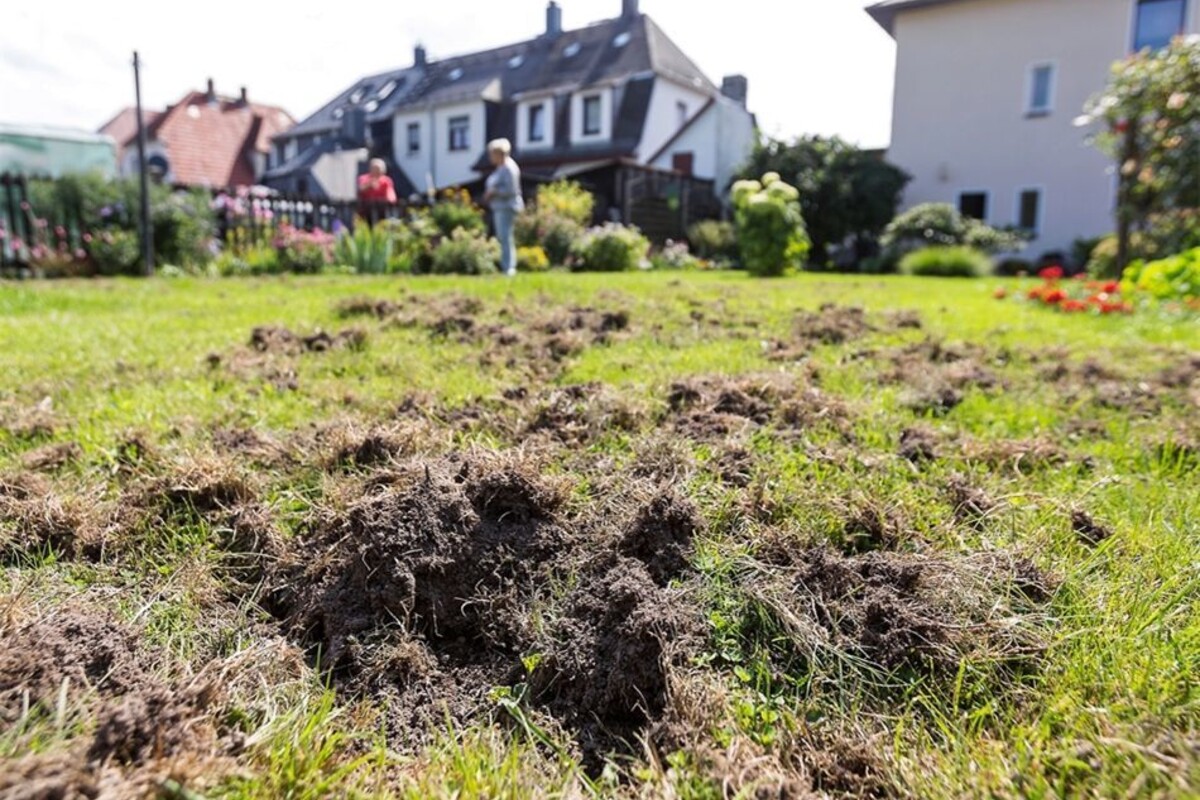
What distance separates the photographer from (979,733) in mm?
1184

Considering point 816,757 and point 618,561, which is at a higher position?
point 618,561

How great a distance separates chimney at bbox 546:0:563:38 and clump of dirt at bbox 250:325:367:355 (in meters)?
30.6

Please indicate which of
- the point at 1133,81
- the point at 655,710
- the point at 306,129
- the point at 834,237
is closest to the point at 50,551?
the point at 655,710

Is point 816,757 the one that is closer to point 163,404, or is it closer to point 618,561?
point 618,561

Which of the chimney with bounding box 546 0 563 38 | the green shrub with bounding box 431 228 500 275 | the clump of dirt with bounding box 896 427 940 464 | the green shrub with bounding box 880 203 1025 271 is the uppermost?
the chimney with bounding box 546 0 563 38

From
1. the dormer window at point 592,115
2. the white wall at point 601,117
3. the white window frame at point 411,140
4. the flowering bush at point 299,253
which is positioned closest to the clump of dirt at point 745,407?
the flowering bush at point 299,253

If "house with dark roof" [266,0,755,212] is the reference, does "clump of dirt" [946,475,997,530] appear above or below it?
below

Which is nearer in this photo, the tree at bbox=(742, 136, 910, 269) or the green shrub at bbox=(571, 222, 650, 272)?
the green shrub at bbox=(571, 222, 650, 272)

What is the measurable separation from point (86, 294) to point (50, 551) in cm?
605

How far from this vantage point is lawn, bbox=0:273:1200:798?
1116 mm

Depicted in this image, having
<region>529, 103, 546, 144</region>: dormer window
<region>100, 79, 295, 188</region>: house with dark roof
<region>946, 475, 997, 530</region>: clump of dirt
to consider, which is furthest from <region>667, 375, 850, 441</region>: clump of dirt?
<region>100, 79, 295, 188</region>: house with dark roof

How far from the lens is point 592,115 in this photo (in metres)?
27.4

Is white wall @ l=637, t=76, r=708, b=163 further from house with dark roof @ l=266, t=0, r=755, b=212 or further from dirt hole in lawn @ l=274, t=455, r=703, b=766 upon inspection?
dirt hole in lawn @ l=274, t=455, r=703, b=766

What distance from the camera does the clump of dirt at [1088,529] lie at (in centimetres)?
181
